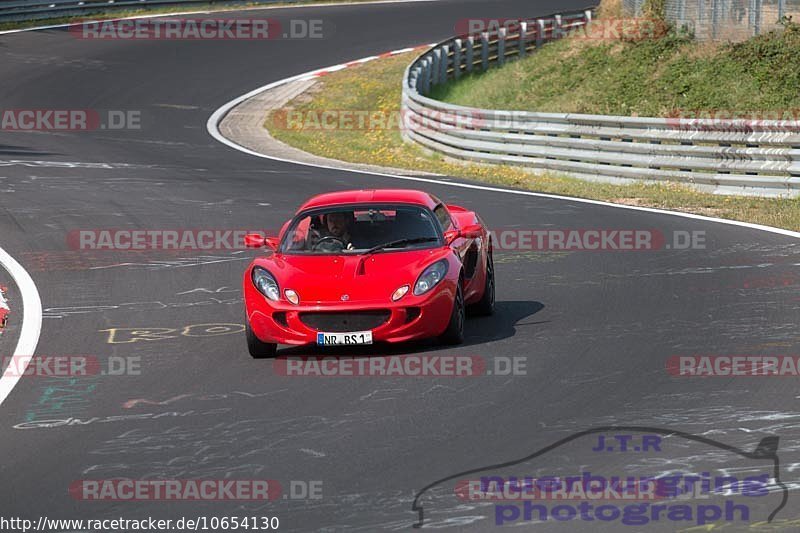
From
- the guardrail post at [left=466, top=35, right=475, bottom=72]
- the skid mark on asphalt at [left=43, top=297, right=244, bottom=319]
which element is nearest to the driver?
the skid mark on asphalt at [left=43, top=297, right=244, bottom=319]

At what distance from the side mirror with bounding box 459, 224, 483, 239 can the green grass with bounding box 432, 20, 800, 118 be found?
1614 centimetres

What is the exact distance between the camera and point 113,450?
27.0 ft

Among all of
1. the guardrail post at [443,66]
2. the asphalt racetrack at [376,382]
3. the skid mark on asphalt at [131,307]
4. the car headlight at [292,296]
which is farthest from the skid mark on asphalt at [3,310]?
the guardrail post at [443,66]

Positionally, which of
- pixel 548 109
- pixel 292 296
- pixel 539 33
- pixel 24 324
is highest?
pixel 292 296

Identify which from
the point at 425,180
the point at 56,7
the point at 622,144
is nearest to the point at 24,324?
the point at 425,180

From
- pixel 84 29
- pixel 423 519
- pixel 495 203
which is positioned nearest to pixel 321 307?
pixel 423 519

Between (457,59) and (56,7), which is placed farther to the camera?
(56,7)

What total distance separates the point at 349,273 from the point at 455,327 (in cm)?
94

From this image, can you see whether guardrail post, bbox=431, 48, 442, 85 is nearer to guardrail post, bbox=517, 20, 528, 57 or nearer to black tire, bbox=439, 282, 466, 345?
guardrail post, bbox=517, 20, 528, 57

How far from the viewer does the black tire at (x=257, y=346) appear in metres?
10.9

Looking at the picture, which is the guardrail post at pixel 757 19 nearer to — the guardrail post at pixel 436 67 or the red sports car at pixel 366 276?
the guardrail post at pixel 436 67

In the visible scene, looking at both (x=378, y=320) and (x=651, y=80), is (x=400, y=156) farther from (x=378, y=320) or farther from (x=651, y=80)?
(x=378, y=320)

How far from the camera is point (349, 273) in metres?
11.1

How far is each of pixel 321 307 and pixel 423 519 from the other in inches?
163
